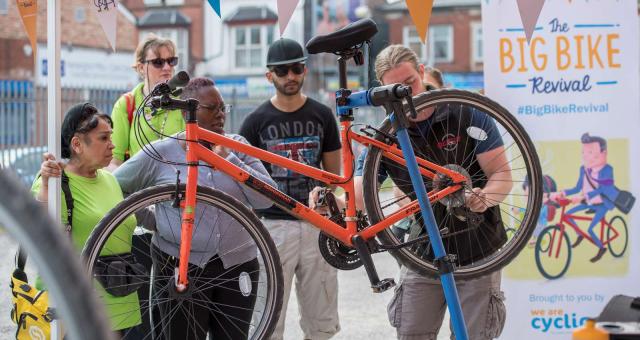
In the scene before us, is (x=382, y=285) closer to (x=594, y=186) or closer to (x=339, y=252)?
(x=339, y=252)

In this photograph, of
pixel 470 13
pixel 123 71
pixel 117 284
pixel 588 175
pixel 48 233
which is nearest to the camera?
pixel 48 233

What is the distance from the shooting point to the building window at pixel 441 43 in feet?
115

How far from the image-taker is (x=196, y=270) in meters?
3.41

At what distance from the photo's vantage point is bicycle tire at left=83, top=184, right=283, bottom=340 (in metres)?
2.97

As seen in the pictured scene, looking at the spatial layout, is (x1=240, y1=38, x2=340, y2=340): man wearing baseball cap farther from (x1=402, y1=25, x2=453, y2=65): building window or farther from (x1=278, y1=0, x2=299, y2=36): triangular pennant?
(x1=402, y1=25, x2=453, y2=65): building window

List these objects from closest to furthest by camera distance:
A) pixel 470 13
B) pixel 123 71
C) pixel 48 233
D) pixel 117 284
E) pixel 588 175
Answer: pixel 48 233 < pixel 117 284 < pixel 588 175 < pixel 123 71 < pixel 470 13

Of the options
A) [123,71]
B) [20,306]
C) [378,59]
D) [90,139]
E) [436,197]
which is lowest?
[20,306]

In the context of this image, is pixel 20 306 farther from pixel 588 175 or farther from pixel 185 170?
pixel 588 175

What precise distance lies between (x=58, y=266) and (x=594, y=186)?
12.9 ft

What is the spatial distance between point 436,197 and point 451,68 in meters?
32.5

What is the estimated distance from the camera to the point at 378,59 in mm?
3643

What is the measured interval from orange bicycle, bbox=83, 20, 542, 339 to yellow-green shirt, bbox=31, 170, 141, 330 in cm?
10

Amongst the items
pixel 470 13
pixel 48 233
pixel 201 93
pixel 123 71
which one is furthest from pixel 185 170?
pixel 470 13

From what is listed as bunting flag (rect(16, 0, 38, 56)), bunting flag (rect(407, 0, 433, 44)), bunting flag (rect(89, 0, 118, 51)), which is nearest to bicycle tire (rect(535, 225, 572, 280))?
bunting flag (rect(407, 0, 433, 44))
